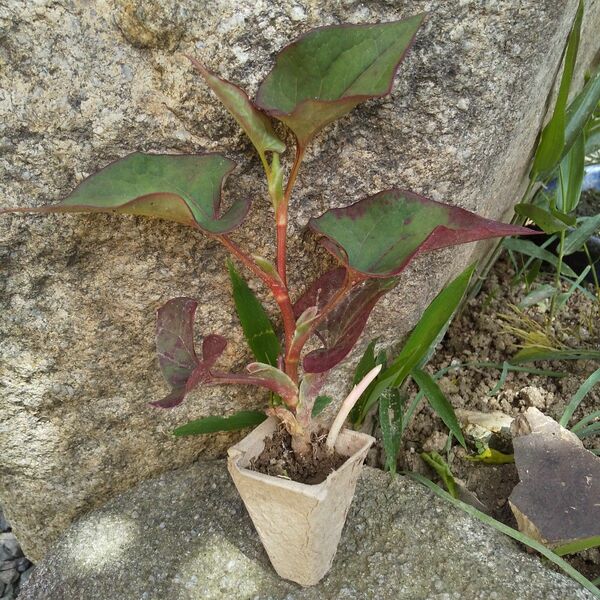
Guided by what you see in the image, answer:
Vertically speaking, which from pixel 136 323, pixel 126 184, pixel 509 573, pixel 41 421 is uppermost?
pixel 126 184

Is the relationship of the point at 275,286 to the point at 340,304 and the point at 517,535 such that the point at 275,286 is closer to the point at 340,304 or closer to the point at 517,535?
the point at 340,304

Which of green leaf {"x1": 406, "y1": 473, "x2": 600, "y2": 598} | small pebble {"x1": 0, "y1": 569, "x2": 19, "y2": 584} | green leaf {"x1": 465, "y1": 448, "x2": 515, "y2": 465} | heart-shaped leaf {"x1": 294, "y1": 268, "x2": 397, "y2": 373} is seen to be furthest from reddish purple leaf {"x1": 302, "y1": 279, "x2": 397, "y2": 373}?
small pebble {"x1": 0, "y1": 569, "x2": 19, "y2": 584}

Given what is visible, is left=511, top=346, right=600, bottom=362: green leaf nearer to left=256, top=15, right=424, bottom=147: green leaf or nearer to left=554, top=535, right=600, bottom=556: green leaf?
left=554, top=535, right=600, bottom=556: green leaf

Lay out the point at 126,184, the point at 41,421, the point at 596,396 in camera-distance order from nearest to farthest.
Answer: the point at 126,184 < the point at 41,421 < the point at 596,396

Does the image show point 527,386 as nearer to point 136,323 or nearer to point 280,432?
point 280,432

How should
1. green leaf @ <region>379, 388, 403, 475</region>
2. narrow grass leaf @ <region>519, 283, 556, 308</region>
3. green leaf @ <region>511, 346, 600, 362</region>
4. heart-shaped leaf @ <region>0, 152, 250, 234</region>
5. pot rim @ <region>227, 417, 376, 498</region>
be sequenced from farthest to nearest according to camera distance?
narrow grass leaf @ <region>519, 283, 556, 308</region> < green leaf @ <region>511, 346, 600, 362</region> < green leaf @ <region>379, 388, 403, 475</region> < pot rim @ <region>227, 417, 376, 498</region> < heart-shaped leaf @ <region>0, 152, 250, 234</region>

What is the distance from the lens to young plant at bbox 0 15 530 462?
2.06 ft

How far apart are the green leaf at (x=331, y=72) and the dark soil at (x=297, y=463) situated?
0.39m

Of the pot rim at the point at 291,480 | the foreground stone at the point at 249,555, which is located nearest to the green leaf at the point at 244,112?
the pot rim at the point at 291,480

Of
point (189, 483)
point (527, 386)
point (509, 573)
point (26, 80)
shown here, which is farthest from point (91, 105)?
point (527, 386)

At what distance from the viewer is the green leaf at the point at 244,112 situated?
0.62 meters

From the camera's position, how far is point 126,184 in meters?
0.64

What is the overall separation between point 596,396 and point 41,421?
0.98 meters

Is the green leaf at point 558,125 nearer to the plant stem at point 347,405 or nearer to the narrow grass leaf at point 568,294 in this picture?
the narrow grass leaf at point 568,294
